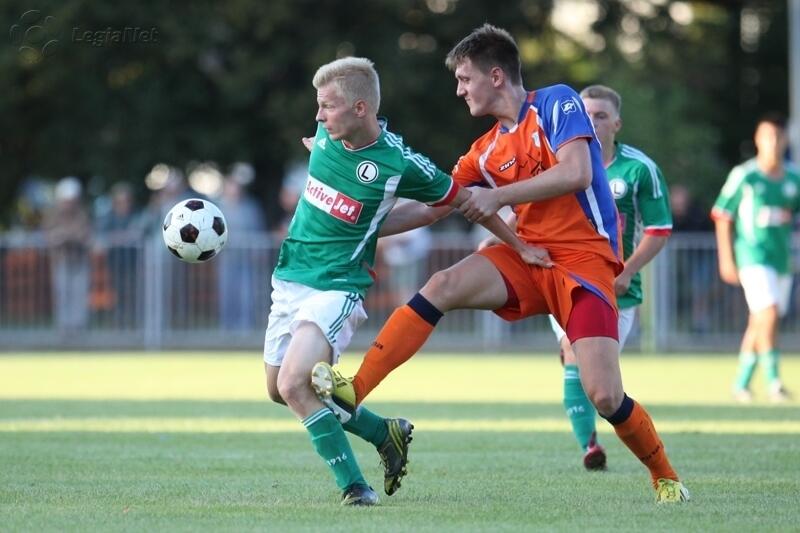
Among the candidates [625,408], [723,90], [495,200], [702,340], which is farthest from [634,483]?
[723,90]

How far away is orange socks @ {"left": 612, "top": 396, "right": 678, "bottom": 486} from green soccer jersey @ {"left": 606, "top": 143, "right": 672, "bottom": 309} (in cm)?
189

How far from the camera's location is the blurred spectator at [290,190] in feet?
82.1

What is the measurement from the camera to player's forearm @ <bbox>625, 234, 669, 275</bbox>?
29.8 ft

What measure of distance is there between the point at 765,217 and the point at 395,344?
7.38m

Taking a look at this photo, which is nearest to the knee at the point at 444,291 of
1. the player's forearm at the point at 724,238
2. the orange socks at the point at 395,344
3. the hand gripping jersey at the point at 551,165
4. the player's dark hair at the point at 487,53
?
the orange socks at the point at 395,344

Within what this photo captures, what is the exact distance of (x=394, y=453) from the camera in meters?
7.58

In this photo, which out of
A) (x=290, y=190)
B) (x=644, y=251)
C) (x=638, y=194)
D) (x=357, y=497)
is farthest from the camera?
(x=290, y=190)

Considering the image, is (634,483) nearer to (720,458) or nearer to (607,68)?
(720,458)

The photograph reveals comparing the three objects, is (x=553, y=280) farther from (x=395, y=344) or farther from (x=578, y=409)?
(x=578, y=409)

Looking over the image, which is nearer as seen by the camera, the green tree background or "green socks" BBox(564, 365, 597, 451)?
"green socks" BBox(564, 365, 597, 451)

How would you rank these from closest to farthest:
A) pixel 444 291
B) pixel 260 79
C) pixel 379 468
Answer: pixel 444 291 < pixel 379 468 < pixel 260 79

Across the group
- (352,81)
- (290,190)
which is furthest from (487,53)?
(290,190)

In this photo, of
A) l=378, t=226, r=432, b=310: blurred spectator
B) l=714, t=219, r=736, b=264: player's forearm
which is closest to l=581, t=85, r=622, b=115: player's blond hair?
l=714, t=219, r=736, b=264: player's forearm

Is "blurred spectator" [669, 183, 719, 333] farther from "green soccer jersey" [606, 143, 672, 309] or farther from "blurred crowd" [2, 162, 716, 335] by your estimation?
"green soccer jersey" [606, 143, 672, 309]
